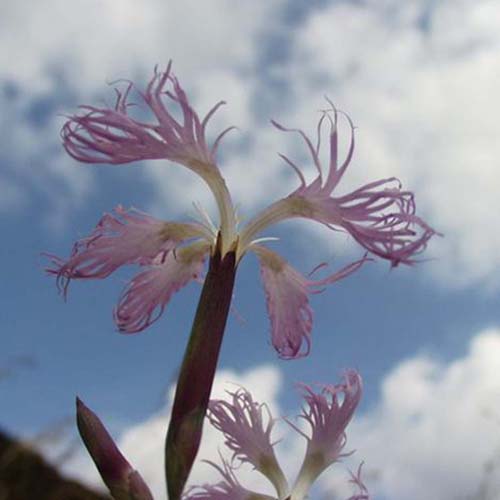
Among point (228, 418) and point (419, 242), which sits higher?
point (419, 242)

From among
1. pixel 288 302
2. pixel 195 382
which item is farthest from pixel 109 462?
pixel 288 302

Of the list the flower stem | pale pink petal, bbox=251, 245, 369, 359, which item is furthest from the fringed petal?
pale pink petal, bbox=251, 245, 369, 359

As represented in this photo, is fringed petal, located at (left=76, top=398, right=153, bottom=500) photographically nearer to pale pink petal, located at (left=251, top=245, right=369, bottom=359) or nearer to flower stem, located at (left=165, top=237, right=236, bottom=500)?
flower stem, located at (left=165, top=237, right=236, bottom=500)

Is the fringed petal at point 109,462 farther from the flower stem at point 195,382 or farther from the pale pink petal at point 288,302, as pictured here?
the pale pink petal at point 288,302

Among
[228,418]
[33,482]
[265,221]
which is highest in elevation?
[33,482]

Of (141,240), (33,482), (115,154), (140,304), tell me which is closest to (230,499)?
(140,304)

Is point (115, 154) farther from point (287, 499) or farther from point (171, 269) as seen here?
point (287, 499)
